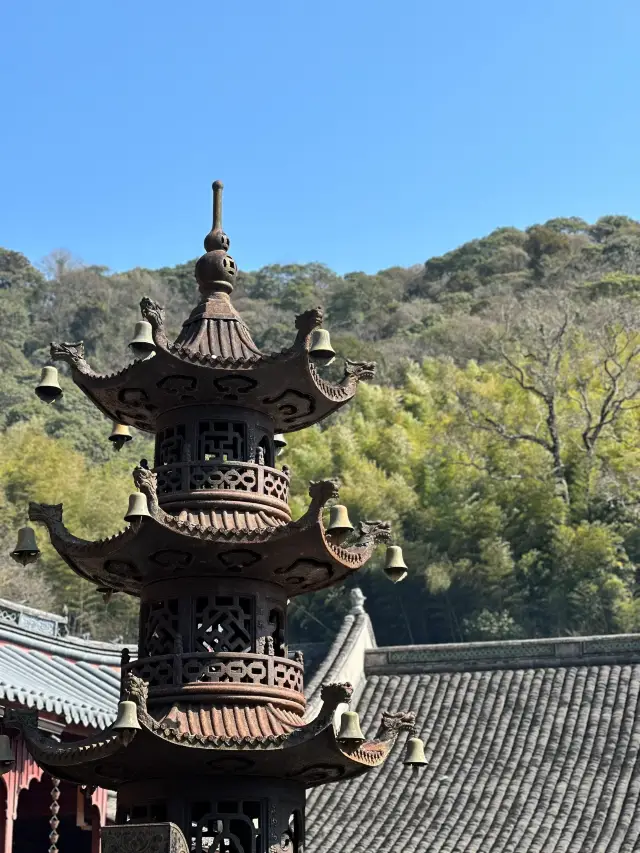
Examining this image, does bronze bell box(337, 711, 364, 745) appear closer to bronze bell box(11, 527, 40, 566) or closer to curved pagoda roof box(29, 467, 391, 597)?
curved pagoda roof box(29, 467, 391, 597)

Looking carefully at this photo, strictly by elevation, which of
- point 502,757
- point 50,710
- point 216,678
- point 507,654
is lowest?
point 216,678

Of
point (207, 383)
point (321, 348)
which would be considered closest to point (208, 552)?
point (207, 383)

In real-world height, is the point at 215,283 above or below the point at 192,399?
above

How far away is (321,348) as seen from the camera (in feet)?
27.7

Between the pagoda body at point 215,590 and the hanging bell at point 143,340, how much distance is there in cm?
3

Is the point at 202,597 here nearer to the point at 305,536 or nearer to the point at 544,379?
the point at 305,536

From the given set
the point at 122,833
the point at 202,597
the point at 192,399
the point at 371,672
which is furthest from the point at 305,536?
the point at 371,672

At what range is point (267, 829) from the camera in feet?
25.5

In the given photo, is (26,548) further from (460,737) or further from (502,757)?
(460,737)

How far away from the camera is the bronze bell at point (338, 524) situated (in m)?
8.38

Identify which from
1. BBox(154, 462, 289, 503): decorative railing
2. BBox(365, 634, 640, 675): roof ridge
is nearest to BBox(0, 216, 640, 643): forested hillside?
BBox(365, 634, 640, 675): roof ridge

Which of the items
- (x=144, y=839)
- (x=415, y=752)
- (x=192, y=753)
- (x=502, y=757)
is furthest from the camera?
(x=502, y=757)

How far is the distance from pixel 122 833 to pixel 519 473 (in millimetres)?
36424

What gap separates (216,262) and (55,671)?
768 cm
